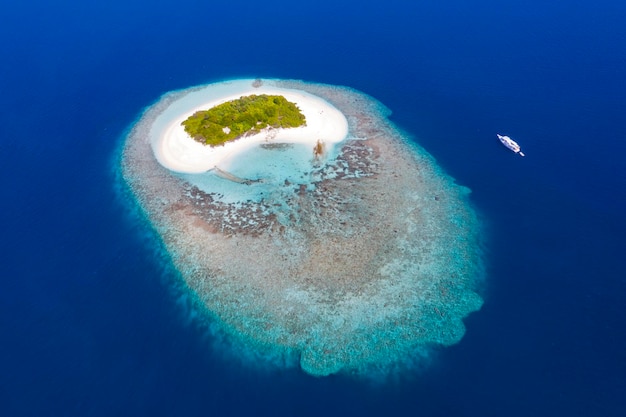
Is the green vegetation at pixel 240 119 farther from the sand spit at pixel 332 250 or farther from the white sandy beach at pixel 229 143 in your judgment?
the sand spit at pixel 332 250

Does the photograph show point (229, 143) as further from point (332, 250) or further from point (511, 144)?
point (511, 144)

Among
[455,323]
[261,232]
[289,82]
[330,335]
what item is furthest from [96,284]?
[289,82]

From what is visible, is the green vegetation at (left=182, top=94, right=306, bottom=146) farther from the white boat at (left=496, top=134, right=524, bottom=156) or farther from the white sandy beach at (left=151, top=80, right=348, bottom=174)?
the white boat at (left=496, top=134, right=524, bottom=156)

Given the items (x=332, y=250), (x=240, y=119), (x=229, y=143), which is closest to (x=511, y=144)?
(x=332, y=250)

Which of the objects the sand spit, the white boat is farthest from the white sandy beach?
the white boat

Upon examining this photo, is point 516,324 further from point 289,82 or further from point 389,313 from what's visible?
point 289,82
